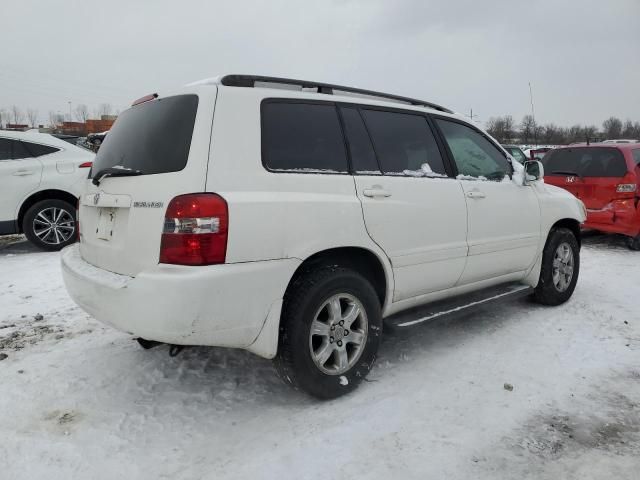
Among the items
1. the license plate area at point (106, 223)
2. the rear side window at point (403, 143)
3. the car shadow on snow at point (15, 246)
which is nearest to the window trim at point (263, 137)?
the rear side window at point (403, 143)

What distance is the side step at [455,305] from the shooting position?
318cm

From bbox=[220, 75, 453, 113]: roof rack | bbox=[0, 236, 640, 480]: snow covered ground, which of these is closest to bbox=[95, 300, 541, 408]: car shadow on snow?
bbox=[0, 236, 640, 480]: snow covered ground

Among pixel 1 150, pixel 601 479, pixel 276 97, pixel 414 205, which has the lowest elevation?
pixel 601 479

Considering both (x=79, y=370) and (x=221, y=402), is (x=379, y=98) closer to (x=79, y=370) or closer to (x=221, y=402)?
(x=221, y=402)

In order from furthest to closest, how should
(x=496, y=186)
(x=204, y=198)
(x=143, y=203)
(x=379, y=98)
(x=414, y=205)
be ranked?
(x=496, y=186), (x=379, y=98), (x=414, y=205), (x=143, y=203), (x=204, y=198)

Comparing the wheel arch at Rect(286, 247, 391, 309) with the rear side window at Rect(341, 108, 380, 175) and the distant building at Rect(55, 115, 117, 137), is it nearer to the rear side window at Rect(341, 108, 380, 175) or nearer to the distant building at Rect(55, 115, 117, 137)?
the rear side window at Rect(341, 108, 380, 175)

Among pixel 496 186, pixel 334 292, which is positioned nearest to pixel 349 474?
pixel 334 292

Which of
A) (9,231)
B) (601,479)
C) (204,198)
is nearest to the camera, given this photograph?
(601,479)

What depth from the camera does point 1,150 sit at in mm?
6531

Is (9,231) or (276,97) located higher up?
(276,97)

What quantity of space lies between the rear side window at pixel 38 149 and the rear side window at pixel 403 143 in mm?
5483

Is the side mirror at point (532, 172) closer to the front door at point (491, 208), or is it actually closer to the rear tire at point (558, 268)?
the front door at point (491, 208)

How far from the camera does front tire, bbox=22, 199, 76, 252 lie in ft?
21.4

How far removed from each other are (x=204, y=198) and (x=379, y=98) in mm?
1637
